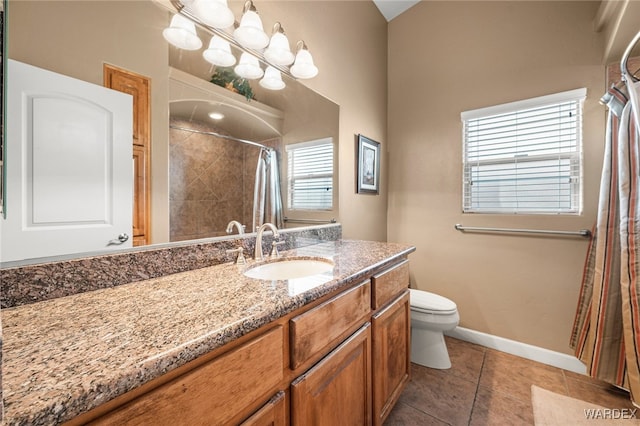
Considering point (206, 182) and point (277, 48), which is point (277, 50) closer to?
point (277, 48)

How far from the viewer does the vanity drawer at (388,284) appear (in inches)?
48.3

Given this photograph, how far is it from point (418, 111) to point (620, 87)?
4.09 feet

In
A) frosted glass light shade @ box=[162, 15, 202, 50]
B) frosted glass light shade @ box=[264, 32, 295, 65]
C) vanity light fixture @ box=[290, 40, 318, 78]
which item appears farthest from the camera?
vanity light fixture @ box=[290, 40, 318, 78]

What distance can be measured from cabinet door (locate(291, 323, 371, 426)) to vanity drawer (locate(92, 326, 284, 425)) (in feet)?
0.49

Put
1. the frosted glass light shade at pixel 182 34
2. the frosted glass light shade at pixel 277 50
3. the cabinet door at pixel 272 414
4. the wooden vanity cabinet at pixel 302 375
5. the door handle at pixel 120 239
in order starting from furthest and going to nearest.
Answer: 1. the frosted glass light shade at pixel 277 50
2. the frosted glass light shade at pixel 182 34
3. the door handle at pixel 120 239
4. the cabinet door at pixel 272 414
5. the wooden vanity cabinet at pixel 302 375

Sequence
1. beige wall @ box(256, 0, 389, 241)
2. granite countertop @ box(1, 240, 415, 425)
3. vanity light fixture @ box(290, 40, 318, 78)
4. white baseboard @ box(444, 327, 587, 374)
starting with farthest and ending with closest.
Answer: white baseboard @ box(444, 327, 587, 374)
beige wall @ box(256, 0, 389, 241)
vanity light fixture @ box(290, 40, 318, 78)
granite countertop @ box(1, 240, 415, 425)

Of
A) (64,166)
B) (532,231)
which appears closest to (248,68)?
(64,166)

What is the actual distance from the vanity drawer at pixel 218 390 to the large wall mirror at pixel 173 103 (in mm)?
592

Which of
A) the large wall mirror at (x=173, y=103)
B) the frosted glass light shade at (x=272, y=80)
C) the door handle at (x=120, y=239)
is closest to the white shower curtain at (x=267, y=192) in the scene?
the large wall mirror at (x=173, y=103)

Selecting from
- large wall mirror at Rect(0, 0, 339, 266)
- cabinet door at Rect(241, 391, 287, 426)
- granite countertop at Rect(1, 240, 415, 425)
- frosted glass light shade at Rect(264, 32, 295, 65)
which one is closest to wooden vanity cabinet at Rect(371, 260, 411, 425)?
granite countertop at Rect(1, 240, 415, 425)

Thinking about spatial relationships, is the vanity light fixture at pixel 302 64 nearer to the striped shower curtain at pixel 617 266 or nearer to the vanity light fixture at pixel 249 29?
the vanity light fixture at pixel 249 29

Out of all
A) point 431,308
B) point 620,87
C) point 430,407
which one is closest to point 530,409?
point 430,407

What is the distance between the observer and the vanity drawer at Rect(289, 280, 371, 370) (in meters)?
0.80

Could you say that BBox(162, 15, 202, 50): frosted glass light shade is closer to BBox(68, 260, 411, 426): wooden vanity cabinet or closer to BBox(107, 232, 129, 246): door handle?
BBox(107, 232, 129, 246): door handle
